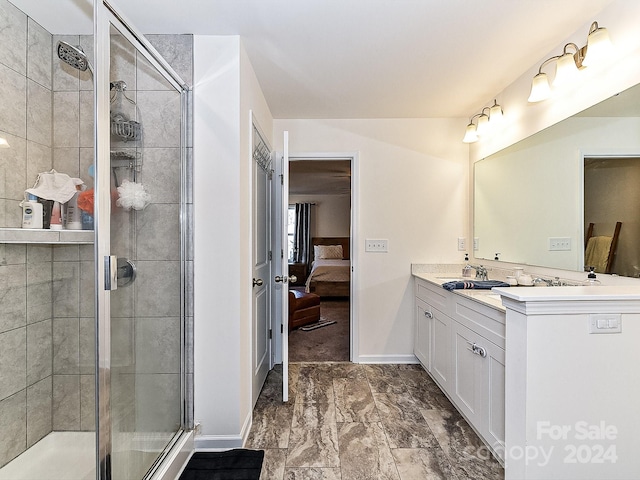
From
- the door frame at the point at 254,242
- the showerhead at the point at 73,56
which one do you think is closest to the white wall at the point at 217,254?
the door frame at the point at 254,242

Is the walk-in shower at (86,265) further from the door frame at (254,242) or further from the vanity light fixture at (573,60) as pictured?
the vanity light fixture at (573,60)

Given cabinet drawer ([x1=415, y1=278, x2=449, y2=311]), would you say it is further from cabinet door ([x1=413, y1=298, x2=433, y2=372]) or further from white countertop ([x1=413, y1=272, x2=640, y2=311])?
white countertop ([x1=413, y1=272, x2=640, y2=311])

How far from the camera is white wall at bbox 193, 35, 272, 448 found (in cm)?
189

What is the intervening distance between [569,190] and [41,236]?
9.48 ft

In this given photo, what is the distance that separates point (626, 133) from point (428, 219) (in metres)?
1.73

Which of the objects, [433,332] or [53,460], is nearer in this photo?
[53,460]

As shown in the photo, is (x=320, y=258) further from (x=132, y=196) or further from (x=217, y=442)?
Answer: (x=132, y=196)

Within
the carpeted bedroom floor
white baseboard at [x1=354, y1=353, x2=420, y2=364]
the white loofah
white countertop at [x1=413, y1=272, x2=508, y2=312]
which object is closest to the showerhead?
the white loofah

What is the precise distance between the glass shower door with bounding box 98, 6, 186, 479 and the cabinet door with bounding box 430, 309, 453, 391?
175 centimetres

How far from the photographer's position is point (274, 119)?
3248mm

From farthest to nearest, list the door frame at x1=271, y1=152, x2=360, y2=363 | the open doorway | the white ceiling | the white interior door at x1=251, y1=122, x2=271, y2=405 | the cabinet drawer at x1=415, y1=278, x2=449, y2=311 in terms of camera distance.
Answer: the open doorway, the door frame at x1=271, y1=152, x2=360, y2=363, the cabinet drawer at x1=415, y1=278, x2=449, y2=311, the white interior door at x1=251, y1=122, x2=271, y2=405, the white ceiling

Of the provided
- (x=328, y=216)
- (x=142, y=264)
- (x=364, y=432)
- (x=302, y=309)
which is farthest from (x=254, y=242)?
(x=328, y=216)

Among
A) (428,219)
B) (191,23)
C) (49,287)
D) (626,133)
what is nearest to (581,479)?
(626,133)

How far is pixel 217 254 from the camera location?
6.22 ft
